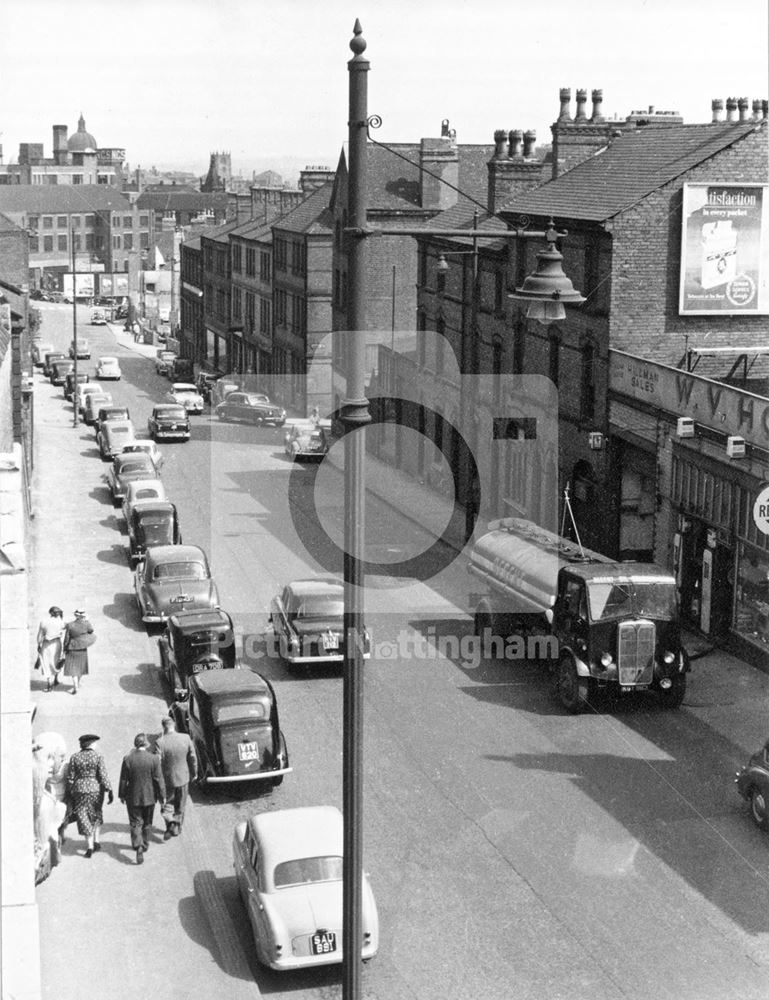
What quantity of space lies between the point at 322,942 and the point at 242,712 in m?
5.61

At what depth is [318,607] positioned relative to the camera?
24938 mm

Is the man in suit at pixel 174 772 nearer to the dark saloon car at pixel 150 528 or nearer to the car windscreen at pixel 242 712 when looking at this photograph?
the car windscreen at pixel 242 712

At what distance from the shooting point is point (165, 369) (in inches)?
3285

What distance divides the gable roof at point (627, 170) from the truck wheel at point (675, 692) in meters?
12.1

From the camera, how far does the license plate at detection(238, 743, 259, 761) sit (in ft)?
62.0

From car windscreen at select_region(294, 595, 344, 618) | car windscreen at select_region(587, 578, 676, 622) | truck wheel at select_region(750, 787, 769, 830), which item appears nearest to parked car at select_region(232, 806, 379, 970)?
truck wheel at select_region(750, 787, 769, 830)

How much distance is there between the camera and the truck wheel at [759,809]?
1764 centimetres

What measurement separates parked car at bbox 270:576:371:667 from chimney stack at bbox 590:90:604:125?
18.7m

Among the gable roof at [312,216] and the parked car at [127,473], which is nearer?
the parked car at [127,473]

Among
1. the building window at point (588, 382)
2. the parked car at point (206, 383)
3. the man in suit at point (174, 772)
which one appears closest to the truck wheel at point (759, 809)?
the man in suit at point (174, 772)

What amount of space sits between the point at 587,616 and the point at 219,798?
6989mm

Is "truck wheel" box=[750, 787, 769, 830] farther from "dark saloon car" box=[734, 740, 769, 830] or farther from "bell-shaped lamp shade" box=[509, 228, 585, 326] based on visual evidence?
"bell-shaped lamp shade" box=[509, 228, 585, 326]

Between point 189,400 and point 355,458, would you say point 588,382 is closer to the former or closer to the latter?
point 355,458

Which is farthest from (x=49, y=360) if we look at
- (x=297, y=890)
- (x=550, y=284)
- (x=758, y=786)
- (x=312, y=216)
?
(x=550, y=284)
